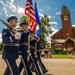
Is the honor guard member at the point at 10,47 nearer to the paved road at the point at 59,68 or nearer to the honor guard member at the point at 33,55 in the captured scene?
the honor guard member at the point at 33,55

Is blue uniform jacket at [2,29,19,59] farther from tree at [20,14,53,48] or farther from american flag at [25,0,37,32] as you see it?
tree at [20,14,53,48]

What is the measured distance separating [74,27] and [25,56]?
58206 mm

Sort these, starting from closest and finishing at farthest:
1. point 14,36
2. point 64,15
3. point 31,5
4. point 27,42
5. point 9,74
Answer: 1. point 14,36
2. point 9,74
3. point 27,42
4. point 31,5
5. point 64,15

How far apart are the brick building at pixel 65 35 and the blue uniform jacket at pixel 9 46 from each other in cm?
5412

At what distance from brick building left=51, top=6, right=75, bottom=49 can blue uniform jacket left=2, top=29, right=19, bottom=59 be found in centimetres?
A: 5412

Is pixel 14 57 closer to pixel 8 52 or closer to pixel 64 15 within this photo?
pixel 8 52

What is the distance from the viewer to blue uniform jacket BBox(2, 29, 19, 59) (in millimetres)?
6109

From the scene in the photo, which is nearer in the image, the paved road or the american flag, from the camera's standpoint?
the paved road

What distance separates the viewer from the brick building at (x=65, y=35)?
60.9 meters

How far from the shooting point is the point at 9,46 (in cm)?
627

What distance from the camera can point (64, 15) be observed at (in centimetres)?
6525

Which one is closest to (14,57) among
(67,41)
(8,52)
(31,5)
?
(8,52)

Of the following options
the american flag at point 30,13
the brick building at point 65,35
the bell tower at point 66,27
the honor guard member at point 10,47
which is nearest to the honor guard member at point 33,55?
the american flag at point 30,13

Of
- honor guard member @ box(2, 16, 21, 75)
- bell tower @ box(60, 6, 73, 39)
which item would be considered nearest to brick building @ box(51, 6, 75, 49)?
bell tower @ box(60, 6, 73, 39)
